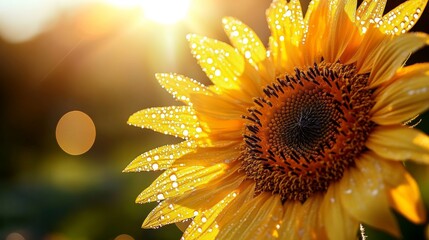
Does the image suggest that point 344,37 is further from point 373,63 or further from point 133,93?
point 133,93

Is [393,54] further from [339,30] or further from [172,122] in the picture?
[172,122]

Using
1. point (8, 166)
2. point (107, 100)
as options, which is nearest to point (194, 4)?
point (107, 100)

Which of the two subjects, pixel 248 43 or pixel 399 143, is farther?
pixel 248 43

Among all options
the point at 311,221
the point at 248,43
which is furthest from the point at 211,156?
the point at 311,221

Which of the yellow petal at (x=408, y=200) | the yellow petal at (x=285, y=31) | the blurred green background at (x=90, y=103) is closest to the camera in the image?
the yellow petal at (x=408, y=200)

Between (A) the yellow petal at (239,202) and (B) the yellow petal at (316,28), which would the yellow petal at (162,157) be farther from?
(B) the yellow petal at (316,28)

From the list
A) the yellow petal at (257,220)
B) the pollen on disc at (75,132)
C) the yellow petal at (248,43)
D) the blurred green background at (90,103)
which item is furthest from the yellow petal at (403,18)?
the pollen on disc at (75,132)
